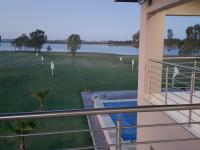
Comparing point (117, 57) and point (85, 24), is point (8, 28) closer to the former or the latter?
point (85, 24)

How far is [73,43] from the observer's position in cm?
3503

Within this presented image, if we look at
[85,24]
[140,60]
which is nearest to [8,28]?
[85,24]

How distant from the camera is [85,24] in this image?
31.0 m

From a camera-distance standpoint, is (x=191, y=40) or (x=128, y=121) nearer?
(x=128, y=121)

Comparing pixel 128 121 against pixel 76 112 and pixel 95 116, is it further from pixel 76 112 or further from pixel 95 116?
pixel 76 112

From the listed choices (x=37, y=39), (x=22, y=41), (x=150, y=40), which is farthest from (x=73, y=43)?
(x=150, y=40)

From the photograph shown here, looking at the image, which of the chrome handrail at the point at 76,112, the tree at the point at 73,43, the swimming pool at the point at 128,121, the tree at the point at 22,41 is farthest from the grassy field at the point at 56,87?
the chrome handrail at the point at 76,112

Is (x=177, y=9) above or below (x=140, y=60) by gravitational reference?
above

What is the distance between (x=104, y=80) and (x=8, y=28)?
12.8 metres

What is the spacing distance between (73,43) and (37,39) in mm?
4511

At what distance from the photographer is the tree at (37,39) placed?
34.9 meters

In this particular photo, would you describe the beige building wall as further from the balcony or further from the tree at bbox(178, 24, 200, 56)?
the tree at bbox(178, 24, 200, 56)

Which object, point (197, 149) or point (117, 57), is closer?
point (197, 149)

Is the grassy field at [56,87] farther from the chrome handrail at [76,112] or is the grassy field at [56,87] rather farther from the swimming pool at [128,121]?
the chrome handrail at [76,112]
